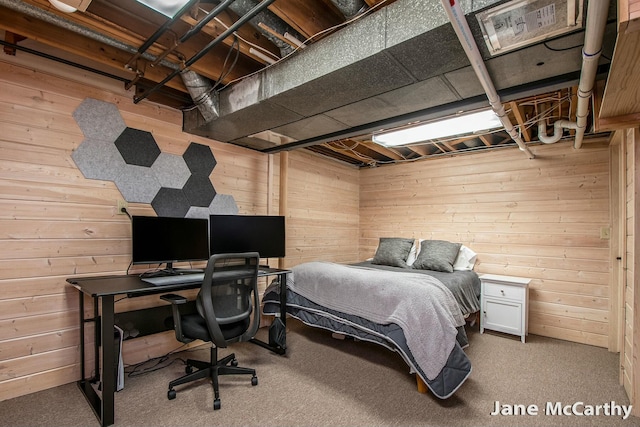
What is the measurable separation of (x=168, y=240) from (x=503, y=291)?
3450 mm

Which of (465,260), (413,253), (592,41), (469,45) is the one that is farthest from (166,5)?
(465,260)

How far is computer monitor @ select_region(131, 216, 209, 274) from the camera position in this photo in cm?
248

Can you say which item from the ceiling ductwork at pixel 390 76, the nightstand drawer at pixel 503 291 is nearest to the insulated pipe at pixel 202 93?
the ceiling ductwork at pixel 390 76

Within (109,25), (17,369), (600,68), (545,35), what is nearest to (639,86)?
(600,68)

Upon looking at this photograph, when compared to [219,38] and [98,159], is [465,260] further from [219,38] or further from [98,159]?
[98,159]

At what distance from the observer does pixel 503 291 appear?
3.48 m

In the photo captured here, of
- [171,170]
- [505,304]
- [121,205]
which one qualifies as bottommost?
[505,304]

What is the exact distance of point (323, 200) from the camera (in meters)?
4.63

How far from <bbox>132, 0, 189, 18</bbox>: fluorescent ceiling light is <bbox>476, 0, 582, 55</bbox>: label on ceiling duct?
145 cm

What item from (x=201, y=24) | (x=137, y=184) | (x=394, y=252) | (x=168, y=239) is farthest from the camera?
A: (x=394, y=252)

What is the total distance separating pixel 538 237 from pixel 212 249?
3.62 m

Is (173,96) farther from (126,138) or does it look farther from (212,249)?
(212,249)

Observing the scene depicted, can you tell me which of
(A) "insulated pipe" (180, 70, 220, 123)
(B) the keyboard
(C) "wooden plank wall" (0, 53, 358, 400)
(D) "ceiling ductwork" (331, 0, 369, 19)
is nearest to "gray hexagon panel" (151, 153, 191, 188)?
(C) "wooden plank wall" (0, 53, 358, 400)

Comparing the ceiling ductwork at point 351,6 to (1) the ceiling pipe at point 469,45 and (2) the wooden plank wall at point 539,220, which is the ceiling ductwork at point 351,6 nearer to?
(1) the ceiling pipe at point 469,45
